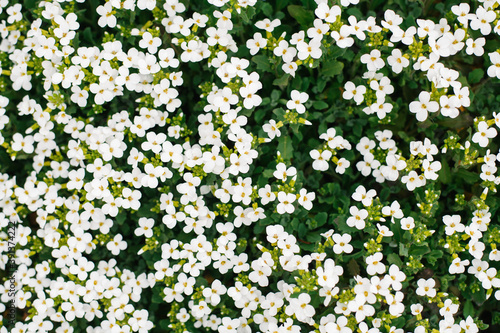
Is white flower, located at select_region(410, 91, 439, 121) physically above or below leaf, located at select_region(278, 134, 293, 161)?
above

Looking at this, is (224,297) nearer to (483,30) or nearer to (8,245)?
(8,245)

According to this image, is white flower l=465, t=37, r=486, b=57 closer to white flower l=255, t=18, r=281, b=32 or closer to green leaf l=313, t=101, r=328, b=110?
green leaf l=313, t=101, r=328, b=110

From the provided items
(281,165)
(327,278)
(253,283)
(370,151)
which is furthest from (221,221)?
(370,151)

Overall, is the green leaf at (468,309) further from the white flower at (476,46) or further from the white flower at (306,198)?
the white flower at (476,46)

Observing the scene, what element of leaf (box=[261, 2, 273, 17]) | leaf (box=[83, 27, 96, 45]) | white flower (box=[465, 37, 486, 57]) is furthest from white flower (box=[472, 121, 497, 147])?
leaf (box=[83, 27, 96, 45])

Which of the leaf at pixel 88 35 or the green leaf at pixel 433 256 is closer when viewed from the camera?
the green leaf at pixel 433 256

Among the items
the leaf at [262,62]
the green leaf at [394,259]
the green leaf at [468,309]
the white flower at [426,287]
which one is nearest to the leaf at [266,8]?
the leaf at [262,62]
